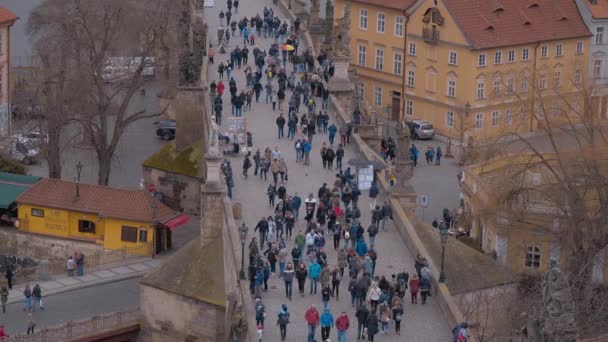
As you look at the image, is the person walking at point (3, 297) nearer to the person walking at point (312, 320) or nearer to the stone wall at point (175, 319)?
the stone wall at point (175, 319)

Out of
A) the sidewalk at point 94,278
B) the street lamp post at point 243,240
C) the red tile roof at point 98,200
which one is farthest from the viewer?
the red tile roof at point 98,200

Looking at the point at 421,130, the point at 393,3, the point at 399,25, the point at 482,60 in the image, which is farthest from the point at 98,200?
the point at 393,3

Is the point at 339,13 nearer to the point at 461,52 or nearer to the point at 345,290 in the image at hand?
the point at 461,52

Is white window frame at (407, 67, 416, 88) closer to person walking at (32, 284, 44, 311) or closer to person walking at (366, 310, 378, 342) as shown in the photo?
person walking at (32, 284, 44, 311)

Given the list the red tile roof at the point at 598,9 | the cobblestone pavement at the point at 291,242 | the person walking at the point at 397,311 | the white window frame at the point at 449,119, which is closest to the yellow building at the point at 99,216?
the cobblestone pavement at the point at 291,242

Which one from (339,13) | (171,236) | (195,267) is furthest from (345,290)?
(339,13)

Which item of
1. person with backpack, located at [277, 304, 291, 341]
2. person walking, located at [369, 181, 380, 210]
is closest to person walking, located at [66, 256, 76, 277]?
person walking, located at [369, 181, 380, 210]

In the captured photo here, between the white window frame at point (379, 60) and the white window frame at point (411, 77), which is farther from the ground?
the white window frame at point (379, 60)
